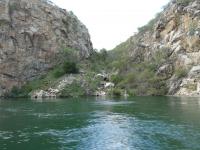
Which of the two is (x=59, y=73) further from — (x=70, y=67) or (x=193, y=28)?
(x=193, y=28)

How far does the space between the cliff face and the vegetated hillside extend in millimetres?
31633

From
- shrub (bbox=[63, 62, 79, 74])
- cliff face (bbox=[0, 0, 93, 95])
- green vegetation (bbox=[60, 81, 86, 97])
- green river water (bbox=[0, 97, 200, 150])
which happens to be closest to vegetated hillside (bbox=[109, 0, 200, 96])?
green vegetation (bbox=[60, 81, 86, 97])

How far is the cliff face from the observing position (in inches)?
6841

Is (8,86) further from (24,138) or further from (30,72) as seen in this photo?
(24,138)

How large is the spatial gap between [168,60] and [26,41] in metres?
63.0

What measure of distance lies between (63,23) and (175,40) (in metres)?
56.3

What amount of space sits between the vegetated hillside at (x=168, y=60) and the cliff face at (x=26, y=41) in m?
31.6

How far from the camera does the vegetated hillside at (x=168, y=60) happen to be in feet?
502

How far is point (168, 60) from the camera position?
168 m

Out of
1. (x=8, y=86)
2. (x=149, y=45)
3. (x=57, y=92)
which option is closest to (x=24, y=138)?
(x=57, y=92)

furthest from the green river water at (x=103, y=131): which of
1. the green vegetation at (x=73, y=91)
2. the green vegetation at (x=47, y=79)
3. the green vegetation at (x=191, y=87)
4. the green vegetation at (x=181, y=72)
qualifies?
the green vegetation at (x=47, y=79)

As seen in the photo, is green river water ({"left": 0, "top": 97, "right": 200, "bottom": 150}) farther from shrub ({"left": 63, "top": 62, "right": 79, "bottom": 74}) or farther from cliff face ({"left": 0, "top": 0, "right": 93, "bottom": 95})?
cliff face ({"left": 0, "top": 0, "right": 93, "bottom": 95})

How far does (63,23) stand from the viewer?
197375 mm

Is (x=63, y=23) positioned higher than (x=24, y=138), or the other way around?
(x=63, y=23)
